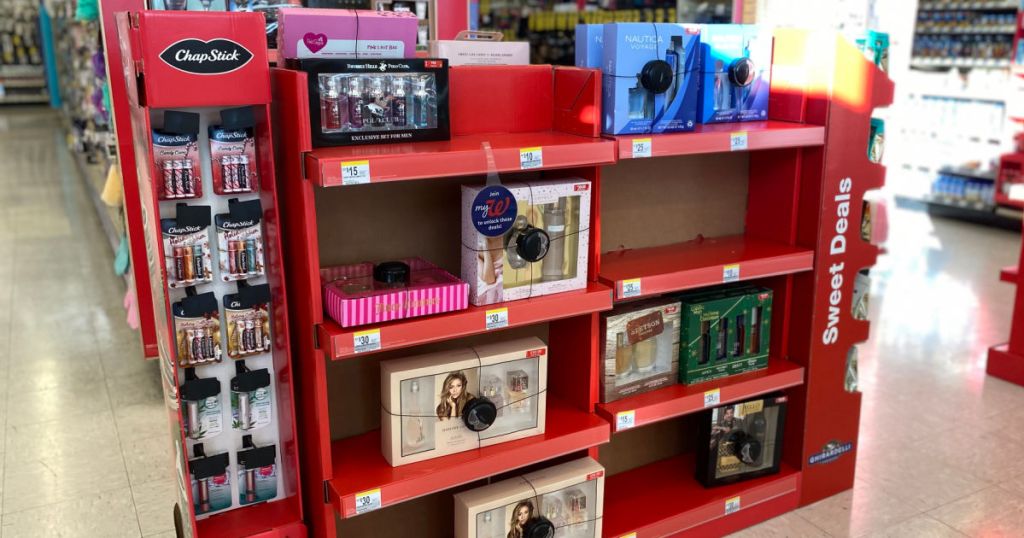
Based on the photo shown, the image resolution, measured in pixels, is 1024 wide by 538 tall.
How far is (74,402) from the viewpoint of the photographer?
164 inches

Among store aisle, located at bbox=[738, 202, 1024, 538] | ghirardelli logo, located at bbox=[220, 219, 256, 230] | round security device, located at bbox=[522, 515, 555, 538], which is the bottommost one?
store aisle, located at bbox=[738, 202, 1024, 538]

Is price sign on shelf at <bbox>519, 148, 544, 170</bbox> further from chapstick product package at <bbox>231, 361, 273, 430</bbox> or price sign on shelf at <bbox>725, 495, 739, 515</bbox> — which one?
price sign on shelf at <bbox>725, 495, 739, 515</bbox>

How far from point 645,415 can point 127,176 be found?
2404mm

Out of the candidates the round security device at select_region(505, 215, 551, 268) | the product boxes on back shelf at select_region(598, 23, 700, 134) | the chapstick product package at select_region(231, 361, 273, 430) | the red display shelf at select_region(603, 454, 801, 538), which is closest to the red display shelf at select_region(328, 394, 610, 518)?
the chapstick product package at select_region(231, 361, 273, 430)

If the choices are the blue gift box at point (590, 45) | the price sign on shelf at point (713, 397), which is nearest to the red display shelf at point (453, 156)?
the blue gift box at point (590, 45)

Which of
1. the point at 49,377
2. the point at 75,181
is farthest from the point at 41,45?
the point at 49,377

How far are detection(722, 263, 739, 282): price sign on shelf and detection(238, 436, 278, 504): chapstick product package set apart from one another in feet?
4.87

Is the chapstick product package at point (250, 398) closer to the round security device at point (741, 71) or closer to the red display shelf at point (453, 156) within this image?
the red display shelf at point (453, 156)

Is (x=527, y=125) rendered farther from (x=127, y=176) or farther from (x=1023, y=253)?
(x=1023, y=253)

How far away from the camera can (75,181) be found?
10266 mm

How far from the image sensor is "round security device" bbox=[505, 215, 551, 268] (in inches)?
92.3

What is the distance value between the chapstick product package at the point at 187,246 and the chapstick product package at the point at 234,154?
8cm

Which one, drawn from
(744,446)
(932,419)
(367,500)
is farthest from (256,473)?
(932,419)

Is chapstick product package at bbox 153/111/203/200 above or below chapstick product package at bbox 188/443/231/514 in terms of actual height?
above
